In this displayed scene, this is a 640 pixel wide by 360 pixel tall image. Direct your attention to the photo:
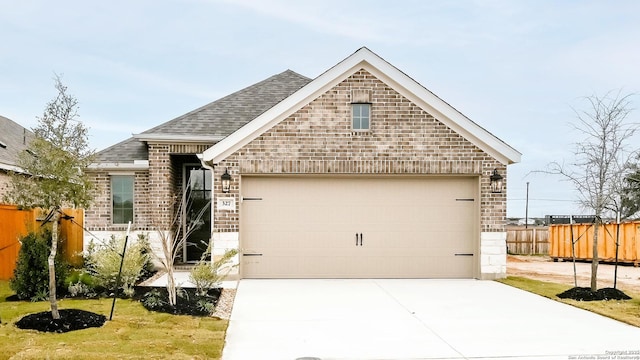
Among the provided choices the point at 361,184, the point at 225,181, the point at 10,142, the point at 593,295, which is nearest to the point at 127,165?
the point at 225,181

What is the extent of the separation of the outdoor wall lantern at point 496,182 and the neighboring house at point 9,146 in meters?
13.0

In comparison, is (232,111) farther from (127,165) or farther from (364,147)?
(364,147)

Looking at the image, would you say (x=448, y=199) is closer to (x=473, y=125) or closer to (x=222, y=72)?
(x=473, y=125)

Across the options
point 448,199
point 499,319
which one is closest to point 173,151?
point 448,199

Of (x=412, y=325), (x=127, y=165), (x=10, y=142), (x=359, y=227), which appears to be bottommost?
(x=412, y=325)

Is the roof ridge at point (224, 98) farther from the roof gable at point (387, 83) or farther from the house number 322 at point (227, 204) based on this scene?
the house number 322 at point (227, 204)

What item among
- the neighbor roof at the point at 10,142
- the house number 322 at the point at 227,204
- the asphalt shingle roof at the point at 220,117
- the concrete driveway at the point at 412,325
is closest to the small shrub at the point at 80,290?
the concrete driveway at the point at 412,325

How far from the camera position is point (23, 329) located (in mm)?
7496

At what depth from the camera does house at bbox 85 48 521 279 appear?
1266cm

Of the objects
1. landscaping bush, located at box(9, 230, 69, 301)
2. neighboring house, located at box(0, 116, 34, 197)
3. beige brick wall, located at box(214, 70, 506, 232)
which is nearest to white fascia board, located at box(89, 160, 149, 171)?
neighboring house, located at box(0, 116, 34, 197)

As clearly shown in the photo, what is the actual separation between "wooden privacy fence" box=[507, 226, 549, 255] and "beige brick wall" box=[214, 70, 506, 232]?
15.8 meters

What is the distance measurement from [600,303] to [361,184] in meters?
5.60

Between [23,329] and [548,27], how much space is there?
1328cm

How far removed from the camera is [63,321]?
25.4ft
